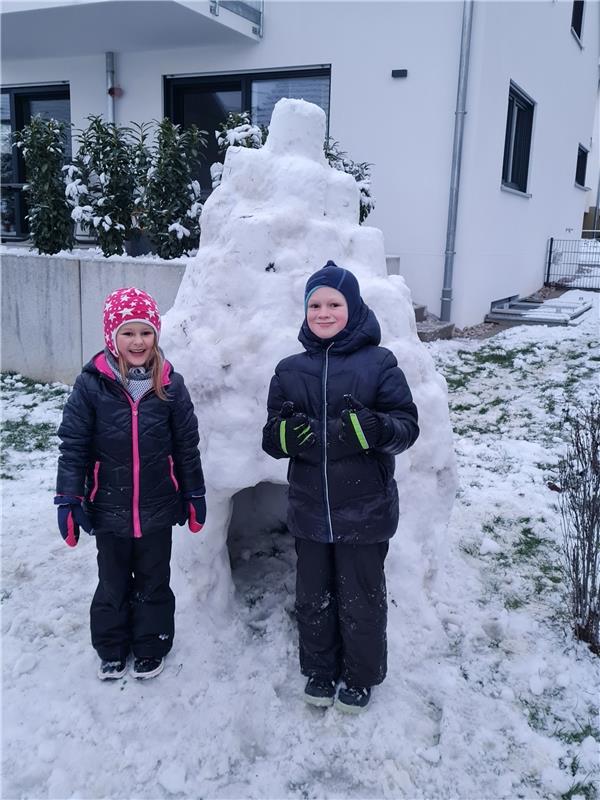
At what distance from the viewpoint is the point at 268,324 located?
9.42 feet

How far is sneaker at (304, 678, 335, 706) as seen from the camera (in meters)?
2.56

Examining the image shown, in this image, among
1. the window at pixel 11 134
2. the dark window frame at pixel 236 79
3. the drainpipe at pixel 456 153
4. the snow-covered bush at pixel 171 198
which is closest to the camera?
the snow-covered bush at pixel 171 198

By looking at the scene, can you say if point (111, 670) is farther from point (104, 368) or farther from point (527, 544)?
point (527, 544)

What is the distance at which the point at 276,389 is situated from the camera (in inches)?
98.3

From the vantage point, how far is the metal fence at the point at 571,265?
14.1 m

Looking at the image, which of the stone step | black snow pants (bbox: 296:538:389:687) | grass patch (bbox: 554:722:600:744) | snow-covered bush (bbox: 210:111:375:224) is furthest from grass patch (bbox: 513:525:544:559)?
the stone step

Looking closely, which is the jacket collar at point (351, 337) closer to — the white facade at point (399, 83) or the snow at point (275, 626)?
the snow at point (275, 626)

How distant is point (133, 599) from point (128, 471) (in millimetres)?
565

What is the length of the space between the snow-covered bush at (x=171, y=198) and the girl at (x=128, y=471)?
4.34 m

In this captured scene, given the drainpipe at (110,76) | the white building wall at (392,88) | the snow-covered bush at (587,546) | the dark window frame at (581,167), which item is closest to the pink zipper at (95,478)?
the snow-covered bush at (587,546)

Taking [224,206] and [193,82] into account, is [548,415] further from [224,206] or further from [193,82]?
[193,82]

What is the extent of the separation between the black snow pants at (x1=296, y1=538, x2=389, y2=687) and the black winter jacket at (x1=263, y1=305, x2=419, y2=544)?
12cm

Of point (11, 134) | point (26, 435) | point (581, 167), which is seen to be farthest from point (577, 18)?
point (26, 435)

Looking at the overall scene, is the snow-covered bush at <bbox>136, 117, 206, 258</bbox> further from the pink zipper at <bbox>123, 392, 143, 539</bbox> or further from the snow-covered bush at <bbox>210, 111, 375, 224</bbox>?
the pink zipper at <bbox>123, 392, 143, 539</bbox>
